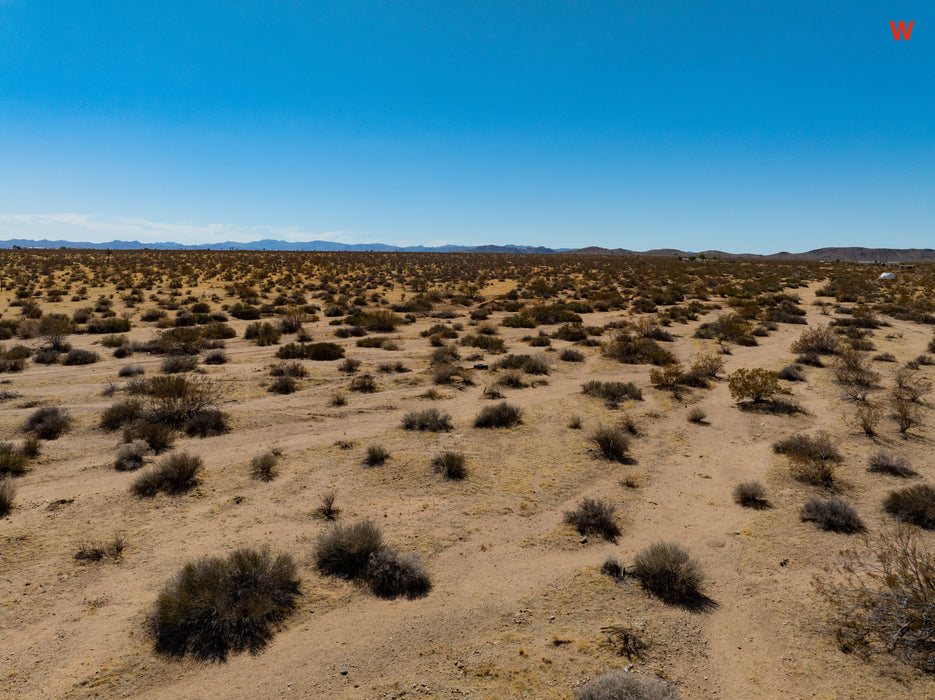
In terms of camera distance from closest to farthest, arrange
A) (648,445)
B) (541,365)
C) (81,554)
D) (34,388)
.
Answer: (81,554), (648,445), (34,388), (541,365)

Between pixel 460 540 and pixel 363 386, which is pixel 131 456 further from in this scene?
pixel 460 540

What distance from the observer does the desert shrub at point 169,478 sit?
7.41 metres

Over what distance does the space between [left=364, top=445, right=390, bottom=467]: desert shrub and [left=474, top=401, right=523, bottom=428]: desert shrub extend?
252 centimetres

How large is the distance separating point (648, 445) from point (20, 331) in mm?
22858

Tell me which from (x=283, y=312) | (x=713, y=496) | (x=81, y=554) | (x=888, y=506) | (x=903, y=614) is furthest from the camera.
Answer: (x=283, y=312)

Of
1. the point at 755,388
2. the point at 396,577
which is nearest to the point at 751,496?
the point at 755,388

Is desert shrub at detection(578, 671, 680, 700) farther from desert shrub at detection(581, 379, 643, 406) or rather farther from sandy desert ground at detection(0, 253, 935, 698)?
desert shrub at detection(581, 379, 643, 406)

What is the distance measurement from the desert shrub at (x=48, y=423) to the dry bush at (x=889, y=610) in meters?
12.6

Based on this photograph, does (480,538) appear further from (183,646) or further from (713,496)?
(713,496)

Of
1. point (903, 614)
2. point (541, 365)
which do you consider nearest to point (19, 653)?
point (903, 614)

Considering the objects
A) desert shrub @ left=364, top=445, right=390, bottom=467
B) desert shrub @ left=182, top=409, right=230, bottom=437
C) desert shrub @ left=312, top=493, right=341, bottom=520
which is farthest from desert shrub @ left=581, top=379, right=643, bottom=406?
desert shrub @ left=182, top=409, right=230, bottom=437

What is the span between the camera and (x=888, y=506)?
7.04m

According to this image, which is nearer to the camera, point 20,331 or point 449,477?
point 449,477

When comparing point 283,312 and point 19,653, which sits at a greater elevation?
point 283,312
